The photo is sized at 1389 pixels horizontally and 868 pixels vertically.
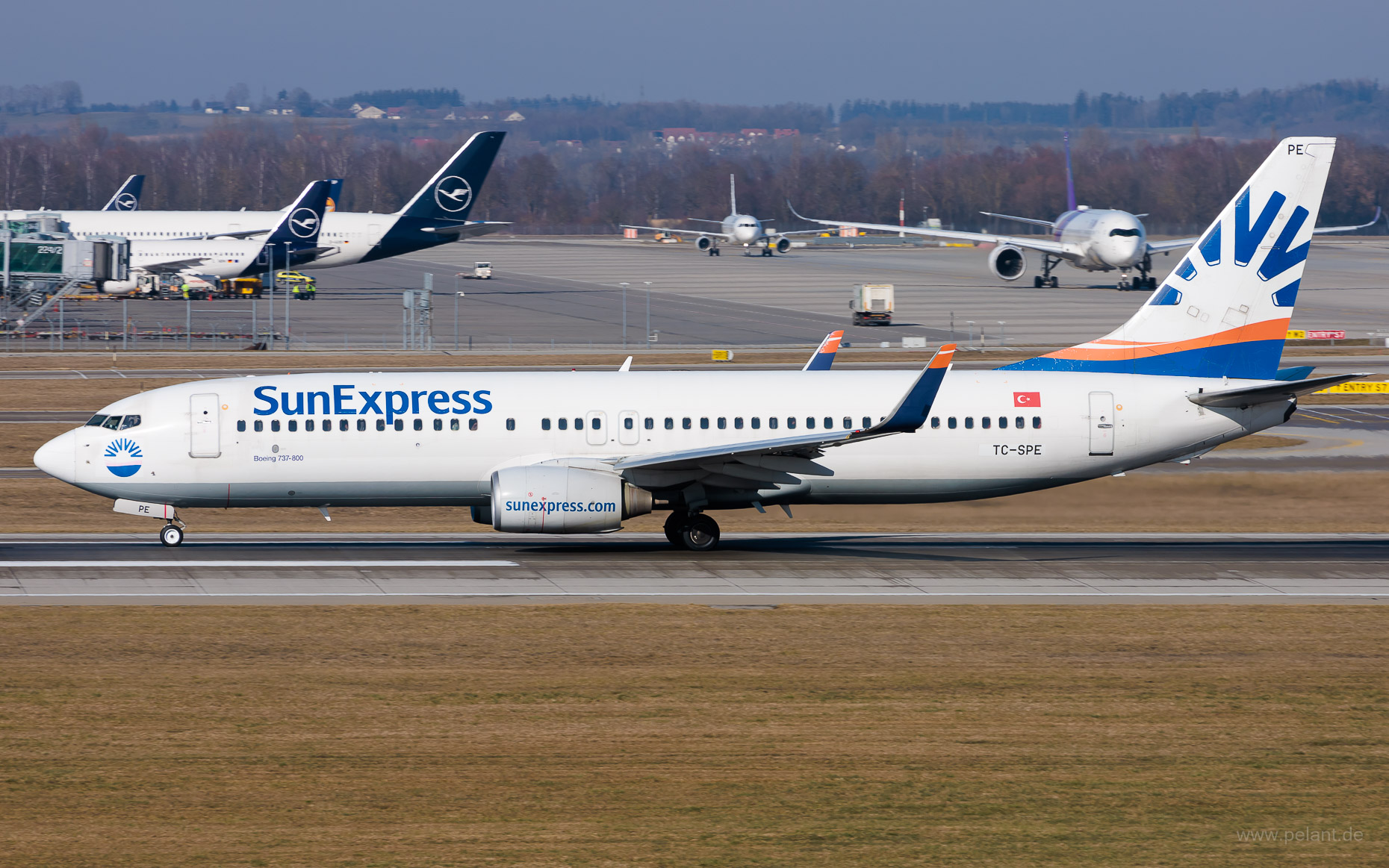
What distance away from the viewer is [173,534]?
34.7 meters

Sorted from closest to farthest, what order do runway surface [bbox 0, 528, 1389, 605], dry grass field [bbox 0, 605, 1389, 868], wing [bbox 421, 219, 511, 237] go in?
1. dry grass field [bbox 0, 605, 1389, 868]
2. runway surface [bbox 0, 528, 1389, 605]
3. wing [bbox 421, 219, 511, 237]

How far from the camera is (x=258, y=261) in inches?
4604

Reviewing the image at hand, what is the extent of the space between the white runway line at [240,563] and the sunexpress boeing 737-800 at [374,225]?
87.9m

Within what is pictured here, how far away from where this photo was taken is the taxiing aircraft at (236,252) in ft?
376

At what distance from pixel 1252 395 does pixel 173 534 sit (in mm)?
25325

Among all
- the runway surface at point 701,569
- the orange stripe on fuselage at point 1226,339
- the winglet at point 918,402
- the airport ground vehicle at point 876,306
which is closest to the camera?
the runway surface at point 701,569

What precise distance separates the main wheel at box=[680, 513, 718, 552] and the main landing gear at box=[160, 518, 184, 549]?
11829 mm

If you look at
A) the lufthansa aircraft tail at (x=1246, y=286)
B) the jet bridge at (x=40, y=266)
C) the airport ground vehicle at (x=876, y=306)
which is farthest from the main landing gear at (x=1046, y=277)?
the lufthansa aircraft tail at (x=1246, y=286)

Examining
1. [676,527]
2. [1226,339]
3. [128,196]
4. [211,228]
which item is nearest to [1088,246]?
[211,228]

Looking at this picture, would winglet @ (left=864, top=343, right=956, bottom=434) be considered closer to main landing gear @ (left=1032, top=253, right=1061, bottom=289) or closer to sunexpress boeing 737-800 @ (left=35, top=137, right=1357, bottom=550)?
sunexpress boeing 737-800 @ (left=35, top=137, right=1357, bottom=550)

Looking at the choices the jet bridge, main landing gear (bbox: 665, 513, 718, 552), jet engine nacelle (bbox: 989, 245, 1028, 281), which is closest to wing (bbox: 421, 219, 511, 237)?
the jet bridge

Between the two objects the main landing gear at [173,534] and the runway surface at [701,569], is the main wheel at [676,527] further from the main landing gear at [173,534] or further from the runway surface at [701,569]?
the main landing gear at [173,534]

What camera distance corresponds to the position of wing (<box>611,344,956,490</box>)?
30.9m

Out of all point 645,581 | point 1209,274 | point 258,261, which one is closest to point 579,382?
point 645,581
